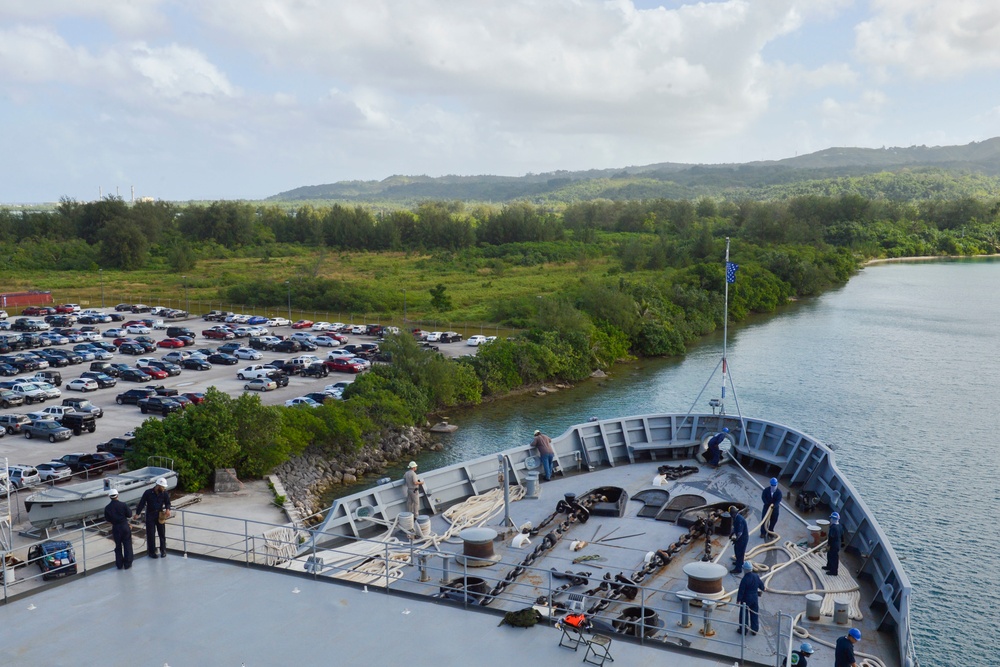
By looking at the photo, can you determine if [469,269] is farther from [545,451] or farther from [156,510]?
[156,510]

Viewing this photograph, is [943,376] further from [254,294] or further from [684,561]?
[254,294]

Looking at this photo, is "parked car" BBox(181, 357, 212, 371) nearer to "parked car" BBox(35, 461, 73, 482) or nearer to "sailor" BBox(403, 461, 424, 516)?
"parked car" BBox(35, 461, 73, 482)

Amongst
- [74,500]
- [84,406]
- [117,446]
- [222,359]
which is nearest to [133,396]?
[84,406]

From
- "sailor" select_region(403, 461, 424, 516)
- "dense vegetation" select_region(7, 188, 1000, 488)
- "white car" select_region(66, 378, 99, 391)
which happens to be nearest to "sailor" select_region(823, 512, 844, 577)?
"sailor" select_region(403, 461, 424, 516)

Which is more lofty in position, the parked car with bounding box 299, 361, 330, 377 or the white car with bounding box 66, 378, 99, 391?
the white car with bounding box 66, 378, 99, 391

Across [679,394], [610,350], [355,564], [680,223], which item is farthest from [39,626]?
[680,223]

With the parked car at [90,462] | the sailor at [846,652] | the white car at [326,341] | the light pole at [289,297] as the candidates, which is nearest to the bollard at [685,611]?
the sailor at [846,652]
